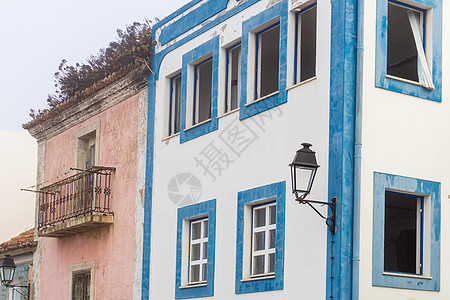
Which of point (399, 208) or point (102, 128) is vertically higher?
point (102, 128)

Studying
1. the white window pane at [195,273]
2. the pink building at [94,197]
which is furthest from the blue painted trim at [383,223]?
the pink building at [94,197]

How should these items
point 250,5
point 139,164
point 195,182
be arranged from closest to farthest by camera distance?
point 250,5 < point 195,182 < point 139,164

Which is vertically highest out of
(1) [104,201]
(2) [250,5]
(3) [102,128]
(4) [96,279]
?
(2) [250,5]

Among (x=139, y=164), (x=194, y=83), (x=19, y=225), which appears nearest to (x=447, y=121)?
(x=194, y=83)

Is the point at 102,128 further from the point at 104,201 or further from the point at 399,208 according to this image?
the point at 399,208

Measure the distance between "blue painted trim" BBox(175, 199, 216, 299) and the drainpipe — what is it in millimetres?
3289

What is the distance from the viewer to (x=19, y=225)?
27.8 meters

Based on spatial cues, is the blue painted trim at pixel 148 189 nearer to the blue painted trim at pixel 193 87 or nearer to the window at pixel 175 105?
the window at pixel 175 105

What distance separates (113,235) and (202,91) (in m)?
3.72

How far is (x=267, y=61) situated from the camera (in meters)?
13.6

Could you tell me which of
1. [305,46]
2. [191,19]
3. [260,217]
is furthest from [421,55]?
[191,19]

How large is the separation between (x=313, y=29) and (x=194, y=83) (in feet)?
10.5

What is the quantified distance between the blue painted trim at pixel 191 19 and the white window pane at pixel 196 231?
3436 millimetres

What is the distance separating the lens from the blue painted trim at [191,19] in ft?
48.5
